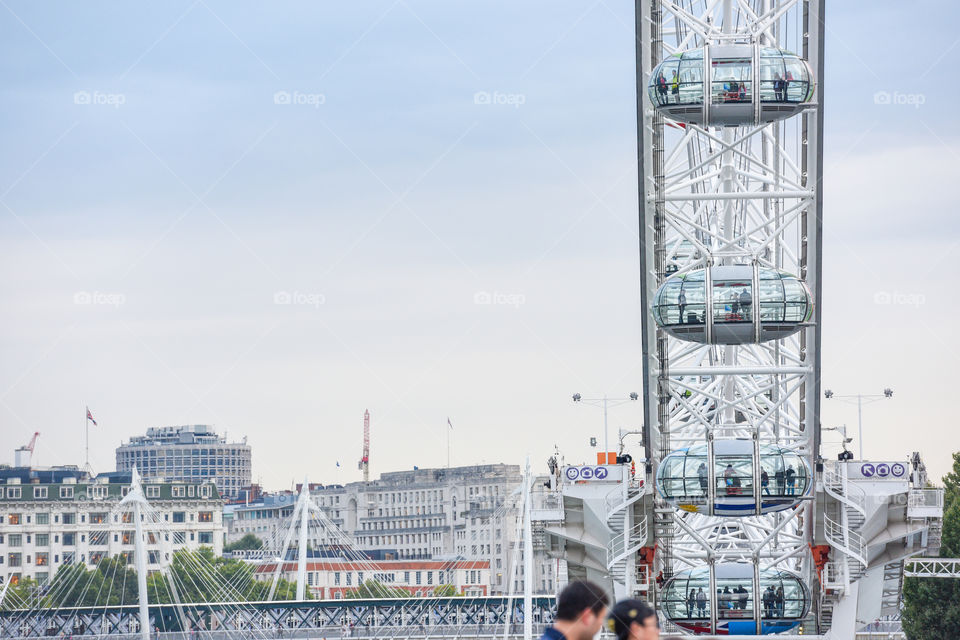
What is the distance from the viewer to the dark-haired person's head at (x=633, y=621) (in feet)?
40.3

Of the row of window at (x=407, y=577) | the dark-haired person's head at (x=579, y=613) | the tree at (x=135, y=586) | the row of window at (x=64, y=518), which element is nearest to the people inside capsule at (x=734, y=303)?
the dark-haired person's head at (x=579, y=613)

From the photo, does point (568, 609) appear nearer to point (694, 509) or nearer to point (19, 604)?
point (694, 509)

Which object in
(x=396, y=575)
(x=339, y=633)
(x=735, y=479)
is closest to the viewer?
(x=735, y=479)

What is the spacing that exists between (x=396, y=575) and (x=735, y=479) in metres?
150

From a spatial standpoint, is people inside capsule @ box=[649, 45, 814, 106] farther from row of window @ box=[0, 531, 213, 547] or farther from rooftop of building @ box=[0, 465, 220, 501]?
rooftop of building @ box=[0, 465, 220, 501]

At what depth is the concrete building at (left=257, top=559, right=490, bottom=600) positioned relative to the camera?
182625 millimetres

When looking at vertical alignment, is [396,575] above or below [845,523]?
below

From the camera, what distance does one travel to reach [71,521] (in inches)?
6973

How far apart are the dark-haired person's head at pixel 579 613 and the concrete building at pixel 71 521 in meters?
154

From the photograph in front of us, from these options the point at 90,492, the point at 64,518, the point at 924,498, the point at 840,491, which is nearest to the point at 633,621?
the point at 840,491

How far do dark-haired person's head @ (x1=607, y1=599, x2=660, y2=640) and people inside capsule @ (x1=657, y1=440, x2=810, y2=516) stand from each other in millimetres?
30183

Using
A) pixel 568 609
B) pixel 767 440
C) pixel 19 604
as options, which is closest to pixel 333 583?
pixel 19 604

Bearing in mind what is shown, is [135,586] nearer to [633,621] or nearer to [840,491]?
[840,491]

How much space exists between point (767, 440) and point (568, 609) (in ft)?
133
